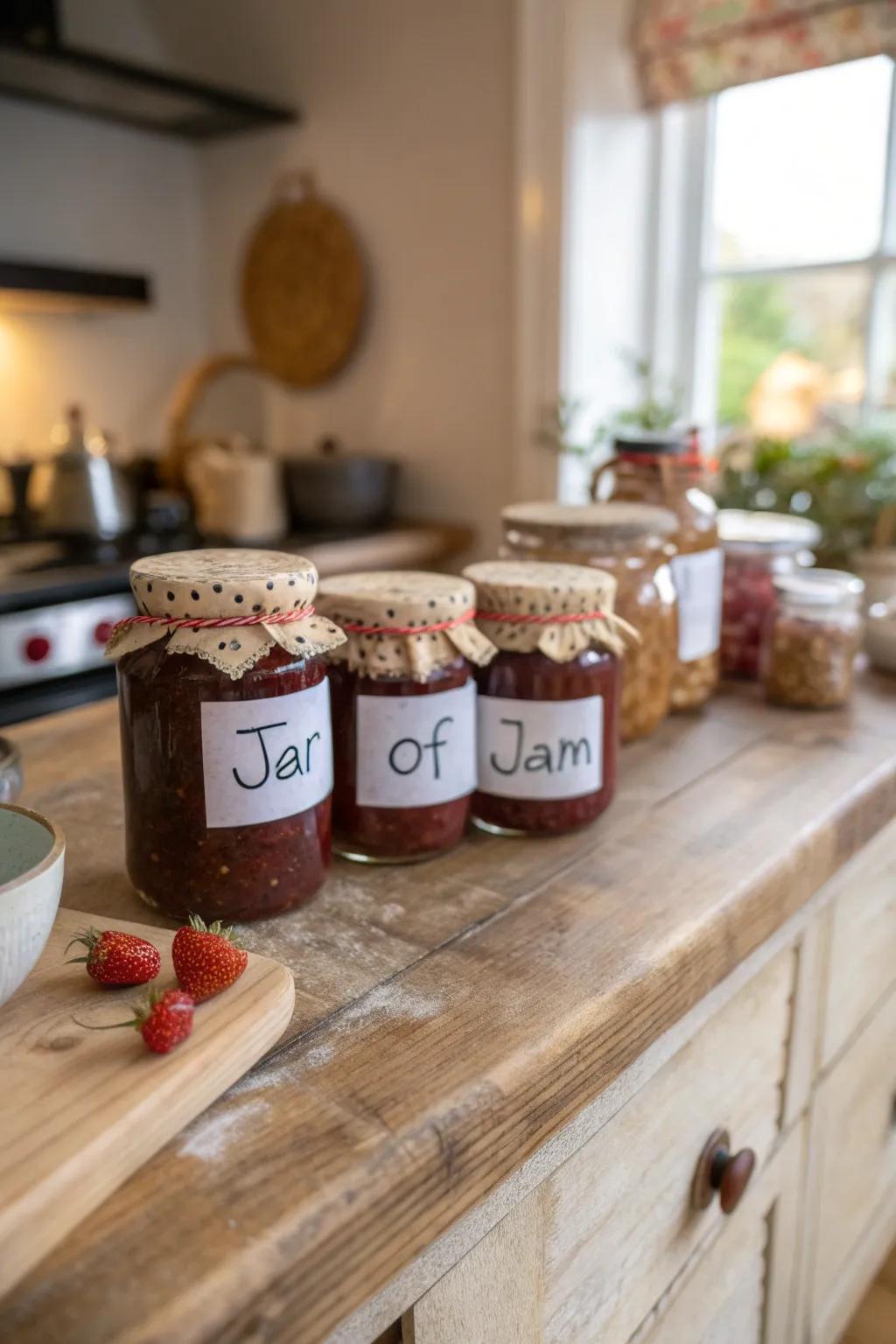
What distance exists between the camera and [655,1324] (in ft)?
2.46

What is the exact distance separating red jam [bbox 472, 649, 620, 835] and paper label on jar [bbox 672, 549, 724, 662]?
288 mm

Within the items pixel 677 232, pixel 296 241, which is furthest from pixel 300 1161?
pixel 296 241

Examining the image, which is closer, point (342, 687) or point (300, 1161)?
point (300, 1161)

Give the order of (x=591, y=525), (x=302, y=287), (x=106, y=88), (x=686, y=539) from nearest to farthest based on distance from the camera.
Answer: (x=591, y=525) → (x=686, y=539) → (x=106, y=88) → (x=302, y=287)

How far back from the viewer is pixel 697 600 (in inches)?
42.4

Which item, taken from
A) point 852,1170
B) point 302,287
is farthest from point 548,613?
point 302,287

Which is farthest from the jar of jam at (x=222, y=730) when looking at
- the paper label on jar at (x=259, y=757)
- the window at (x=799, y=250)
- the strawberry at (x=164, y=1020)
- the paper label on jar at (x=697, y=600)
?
the window at (x=799, y=250)

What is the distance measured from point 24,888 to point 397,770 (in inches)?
11.8

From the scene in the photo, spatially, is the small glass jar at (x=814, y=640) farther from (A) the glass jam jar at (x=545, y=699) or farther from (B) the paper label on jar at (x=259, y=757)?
(B) the paper label on jar at (x=259, y=757)

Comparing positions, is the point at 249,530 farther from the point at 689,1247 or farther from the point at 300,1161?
the point at 300,1161

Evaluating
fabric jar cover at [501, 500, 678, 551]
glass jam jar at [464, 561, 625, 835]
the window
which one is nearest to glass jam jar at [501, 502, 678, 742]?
fabric jar cover at [501, 500, 678, 551]

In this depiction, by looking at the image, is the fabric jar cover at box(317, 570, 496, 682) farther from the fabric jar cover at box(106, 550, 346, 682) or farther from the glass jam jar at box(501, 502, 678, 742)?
the glass jam jar at box(501, 502, 678, 742)

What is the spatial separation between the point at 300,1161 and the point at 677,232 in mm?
2116

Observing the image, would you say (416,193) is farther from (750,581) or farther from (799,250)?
(750,581)
